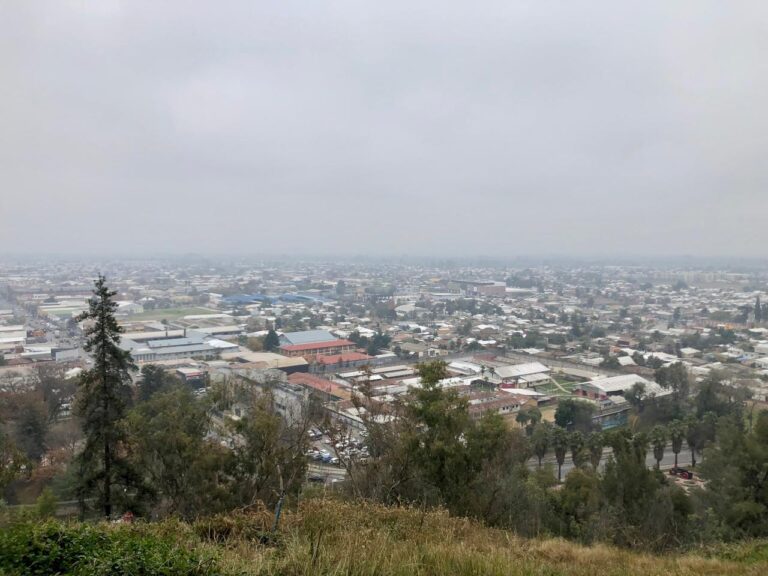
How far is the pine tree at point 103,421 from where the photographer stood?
702 cm

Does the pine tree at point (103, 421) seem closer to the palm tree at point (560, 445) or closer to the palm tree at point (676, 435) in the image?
the palm tree at point (560, 445)

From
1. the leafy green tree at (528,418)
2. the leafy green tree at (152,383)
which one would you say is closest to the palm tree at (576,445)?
the leafy green tree at (528,418)

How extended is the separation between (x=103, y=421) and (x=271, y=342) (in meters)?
22.4

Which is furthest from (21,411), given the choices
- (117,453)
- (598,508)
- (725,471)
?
(725,471)

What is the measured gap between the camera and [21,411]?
14055 mm

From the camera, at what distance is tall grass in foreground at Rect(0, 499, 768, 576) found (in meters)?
2.76

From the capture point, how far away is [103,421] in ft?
23.1

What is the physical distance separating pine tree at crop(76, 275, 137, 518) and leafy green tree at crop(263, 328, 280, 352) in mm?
21440

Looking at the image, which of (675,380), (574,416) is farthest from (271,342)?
(675,380)

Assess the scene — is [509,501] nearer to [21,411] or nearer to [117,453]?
[117,453]

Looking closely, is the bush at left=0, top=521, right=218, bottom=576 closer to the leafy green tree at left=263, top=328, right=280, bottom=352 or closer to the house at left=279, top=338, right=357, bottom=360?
the house at left=279, top=338, right=357, bottom=360

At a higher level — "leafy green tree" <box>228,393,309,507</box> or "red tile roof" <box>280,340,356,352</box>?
"leafy green tree" <box>228,393,309,507</box>

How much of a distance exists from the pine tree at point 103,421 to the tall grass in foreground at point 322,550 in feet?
12.3

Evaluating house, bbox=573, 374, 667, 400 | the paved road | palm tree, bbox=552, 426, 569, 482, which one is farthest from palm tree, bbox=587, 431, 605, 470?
house, bbox=573, 374, 667, 400
